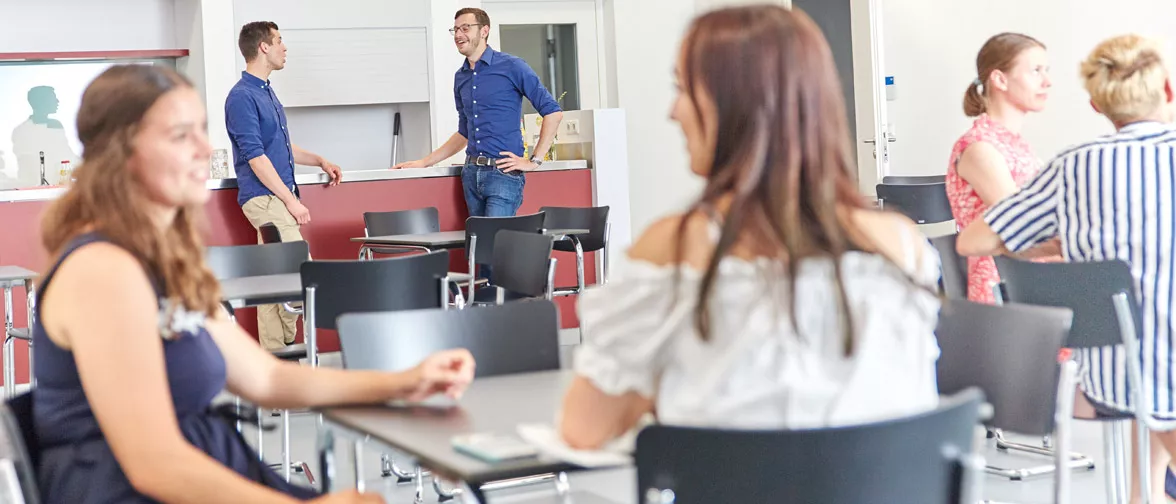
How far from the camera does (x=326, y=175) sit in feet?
19.9

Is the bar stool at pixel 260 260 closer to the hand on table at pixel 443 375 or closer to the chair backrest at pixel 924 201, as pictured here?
the hand on table at pixel 443 375

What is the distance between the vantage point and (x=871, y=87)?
8328mm

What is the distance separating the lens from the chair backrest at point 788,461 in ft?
4.11

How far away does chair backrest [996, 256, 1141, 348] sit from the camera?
254 centimetres

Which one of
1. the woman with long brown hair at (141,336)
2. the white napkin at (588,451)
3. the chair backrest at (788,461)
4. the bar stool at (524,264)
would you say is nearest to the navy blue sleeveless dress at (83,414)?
the woman with long brown hair at (141,336)

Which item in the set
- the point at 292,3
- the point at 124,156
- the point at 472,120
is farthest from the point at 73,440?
the point at 292,3

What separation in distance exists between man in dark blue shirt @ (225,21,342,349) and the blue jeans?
84 cm

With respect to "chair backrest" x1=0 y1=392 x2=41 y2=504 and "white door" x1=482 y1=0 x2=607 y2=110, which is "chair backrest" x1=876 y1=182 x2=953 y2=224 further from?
"white door" x1=482 y1=0 x2=607 y2=110

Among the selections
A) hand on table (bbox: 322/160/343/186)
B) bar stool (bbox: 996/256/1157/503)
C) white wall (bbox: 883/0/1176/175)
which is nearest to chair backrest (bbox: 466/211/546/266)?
hand on table (bbox: 322/160/343/186)

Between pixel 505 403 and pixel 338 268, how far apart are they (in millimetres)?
1761

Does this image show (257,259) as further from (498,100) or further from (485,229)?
(498,100)

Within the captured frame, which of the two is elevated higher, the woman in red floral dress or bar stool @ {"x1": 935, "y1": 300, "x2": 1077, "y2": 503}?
the woman in red floral dress

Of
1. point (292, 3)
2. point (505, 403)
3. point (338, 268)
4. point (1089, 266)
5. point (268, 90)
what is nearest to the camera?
point (505, 403)

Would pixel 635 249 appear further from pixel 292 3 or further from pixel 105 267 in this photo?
pixel 292 3
